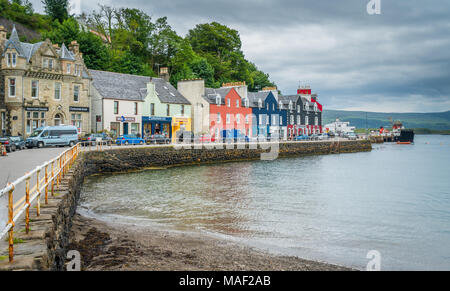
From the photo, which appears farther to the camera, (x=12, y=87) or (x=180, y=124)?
(x=180, y=124)

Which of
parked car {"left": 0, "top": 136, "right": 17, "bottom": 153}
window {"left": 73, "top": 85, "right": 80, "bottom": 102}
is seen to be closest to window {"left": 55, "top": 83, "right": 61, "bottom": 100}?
window {"left": 73, "top": 85, "right": 80, "bottom": 102}

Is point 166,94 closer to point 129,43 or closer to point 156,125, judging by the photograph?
point 156,125

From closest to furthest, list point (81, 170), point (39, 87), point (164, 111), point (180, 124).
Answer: point (81, 170) → point (39, 87) → point (164, 111) → point (180, 124)

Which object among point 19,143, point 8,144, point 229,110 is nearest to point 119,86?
point 19,143

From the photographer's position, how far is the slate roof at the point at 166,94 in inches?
1933

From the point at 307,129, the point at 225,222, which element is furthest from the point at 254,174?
the point at 307,129

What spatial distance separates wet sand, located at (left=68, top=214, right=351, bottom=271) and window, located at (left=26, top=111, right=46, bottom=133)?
2629 cm

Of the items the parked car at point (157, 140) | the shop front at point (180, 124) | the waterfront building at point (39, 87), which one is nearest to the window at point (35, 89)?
the waterfront building at point (39, 87)

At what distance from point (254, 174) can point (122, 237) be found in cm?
2112

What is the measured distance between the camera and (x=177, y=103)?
2002 inches

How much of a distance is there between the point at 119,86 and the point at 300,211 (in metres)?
33.3

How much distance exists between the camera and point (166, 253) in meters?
10.6

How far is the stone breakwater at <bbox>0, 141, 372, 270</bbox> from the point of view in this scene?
5664mm

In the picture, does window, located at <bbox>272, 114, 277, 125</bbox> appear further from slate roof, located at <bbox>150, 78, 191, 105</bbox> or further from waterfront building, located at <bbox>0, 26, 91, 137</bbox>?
waterfront building, located at <bbox>0, 26, 91, 137</bbox>
